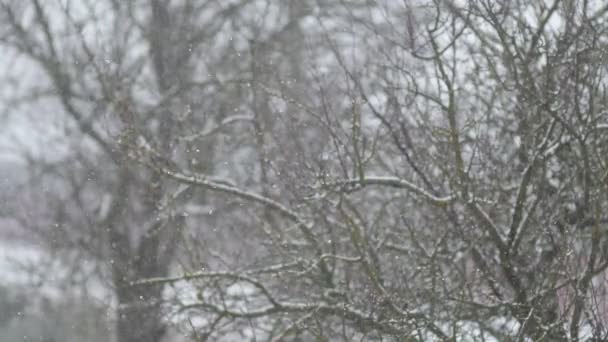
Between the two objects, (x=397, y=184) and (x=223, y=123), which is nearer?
(x=397, y=184)

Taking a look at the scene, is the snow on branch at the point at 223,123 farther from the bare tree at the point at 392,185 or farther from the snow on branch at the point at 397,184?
the snow on branch at the point at 397,184

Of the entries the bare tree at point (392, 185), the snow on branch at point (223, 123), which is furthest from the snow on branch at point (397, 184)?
the snow on branch at point (223, 123)

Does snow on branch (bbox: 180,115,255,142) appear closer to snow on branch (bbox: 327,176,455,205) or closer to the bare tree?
the bare tree

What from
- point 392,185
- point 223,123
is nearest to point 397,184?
point 392,185

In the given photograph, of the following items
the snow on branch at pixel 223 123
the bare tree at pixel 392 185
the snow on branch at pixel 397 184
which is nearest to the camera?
the bare tree at pixel 392 185

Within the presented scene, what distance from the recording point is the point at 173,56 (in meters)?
11.9

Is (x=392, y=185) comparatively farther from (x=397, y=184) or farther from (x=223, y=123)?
(x=223, y=123)

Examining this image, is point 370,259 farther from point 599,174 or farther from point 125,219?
point 125,219

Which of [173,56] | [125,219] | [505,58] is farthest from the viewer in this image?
[173,56]

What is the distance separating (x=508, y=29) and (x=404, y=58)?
2.28 feet

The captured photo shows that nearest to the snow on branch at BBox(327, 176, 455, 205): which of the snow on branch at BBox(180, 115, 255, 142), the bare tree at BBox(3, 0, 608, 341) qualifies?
the bare tree at BBox(3, 0, 608, 341)

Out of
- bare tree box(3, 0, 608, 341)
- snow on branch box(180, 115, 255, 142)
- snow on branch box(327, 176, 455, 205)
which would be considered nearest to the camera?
bare tree box(3, 0, 608, 341)

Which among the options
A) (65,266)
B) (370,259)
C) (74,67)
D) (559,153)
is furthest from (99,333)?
(559,153)

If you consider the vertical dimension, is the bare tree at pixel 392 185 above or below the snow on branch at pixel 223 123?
below
